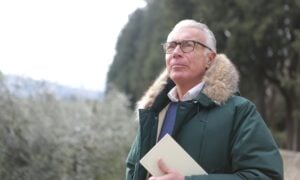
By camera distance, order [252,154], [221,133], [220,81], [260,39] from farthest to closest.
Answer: [260,39] → [220,81] → [221,133] → [252,154]

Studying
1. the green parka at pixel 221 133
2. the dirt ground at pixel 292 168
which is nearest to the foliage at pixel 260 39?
the dirt ground at pixel 292 168

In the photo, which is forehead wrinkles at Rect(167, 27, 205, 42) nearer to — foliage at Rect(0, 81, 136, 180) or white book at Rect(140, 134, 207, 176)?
white book at Rect(140, 134, 207, 176)

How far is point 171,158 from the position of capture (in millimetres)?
2436

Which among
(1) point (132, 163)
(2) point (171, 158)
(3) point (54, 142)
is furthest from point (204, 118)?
(3) point (54, 142)

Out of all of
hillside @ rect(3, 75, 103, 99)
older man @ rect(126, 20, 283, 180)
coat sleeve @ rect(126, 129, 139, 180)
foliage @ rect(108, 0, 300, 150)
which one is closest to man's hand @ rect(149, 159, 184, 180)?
older man @ rect(126, 20, 283, 180)

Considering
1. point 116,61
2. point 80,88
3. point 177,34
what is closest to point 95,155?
point 80,88

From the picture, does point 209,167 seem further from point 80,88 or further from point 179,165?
point 80,88

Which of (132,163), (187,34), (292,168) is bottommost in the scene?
(292,168)

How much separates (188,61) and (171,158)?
46 cm

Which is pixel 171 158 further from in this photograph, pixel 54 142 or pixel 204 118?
pixel 54 142

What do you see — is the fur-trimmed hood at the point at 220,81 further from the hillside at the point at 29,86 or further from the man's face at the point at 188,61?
the hillside at the point at 29,86

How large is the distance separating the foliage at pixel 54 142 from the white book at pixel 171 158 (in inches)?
173

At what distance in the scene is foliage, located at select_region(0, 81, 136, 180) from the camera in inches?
264

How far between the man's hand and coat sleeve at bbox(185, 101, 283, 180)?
1.7 inches
